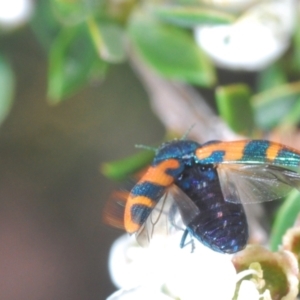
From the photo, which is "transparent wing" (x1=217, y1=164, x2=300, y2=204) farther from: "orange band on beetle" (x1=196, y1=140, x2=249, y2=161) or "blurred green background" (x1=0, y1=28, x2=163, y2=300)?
"blurred green background" (x1=0, y1=28, x2=163, y2=300)

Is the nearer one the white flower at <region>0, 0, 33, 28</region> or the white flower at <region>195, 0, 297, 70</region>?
the white flower at <region>195, 0, 297, 70</region>

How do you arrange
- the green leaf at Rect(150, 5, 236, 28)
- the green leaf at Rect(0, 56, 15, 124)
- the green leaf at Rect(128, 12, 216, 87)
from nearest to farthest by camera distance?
the green leaf at Rect(150, 5, 236, 28) → the green leaf at Rect(128, 12, 216, 87) → the green leaf at Rect(0, 56, 15, 124)

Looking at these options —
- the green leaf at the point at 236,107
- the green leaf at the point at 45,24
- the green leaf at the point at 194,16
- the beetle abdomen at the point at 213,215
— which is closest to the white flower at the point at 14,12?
the green leaf at the point at 45,24

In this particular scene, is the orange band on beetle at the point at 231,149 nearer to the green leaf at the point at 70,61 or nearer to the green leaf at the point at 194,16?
the green leaf at the point at 194,16

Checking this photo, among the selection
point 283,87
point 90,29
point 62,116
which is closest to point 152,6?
point 90,29

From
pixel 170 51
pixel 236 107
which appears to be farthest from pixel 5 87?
pixel 236 107

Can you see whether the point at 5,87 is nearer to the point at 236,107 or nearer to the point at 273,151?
the point at 236,107

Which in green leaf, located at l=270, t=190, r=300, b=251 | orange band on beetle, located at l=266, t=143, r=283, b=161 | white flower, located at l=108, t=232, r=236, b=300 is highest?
orange band on beetle, located at l=266, t=143, r=283, b=161

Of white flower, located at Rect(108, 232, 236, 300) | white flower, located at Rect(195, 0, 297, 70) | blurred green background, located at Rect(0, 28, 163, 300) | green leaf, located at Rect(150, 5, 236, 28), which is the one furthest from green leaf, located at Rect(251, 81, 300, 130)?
white flower, located at Rect(108, 232, 236, 300)
